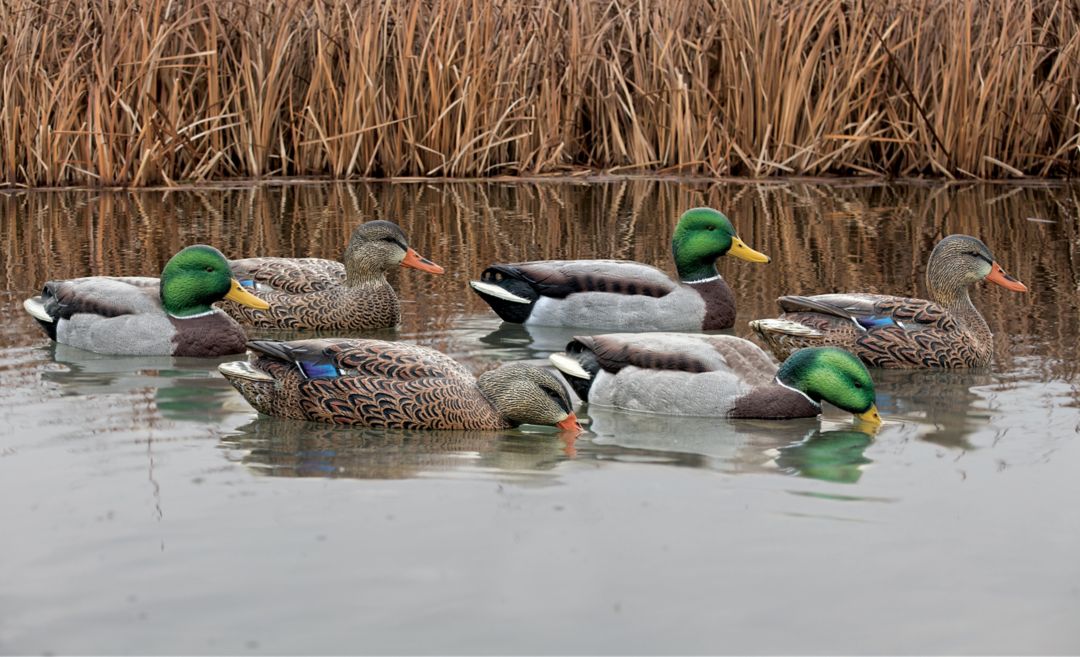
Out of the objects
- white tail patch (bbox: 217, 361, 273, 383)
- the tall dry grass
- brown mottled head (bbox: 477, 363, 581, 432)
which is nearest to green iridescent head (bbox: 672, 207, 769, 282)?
brown mottled head (bbox: 477, 363, 581, 432)

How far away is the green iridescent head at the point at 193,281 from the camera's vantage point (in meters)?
8.80

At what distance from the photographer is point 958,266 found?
8.88 m

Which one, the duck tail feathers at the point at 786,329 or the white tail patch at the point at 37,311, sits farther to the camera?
the white tail patch at the point at 37,311

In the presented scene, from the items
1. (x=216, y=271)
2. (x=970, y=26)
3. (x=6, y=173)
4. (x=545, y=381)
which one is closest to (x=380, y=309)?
(x=216, y=271)

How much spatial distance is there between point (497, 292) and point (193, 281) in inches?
69.2

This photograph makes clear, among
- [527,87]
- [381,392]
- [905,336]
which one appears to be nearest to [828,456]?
[381,392]

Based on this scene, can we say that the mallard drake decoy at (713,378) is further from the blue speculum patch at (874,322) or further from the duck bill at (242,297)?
the duck bill at (242,297)

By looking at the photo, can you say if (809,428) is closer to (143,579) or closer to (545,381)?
(545,381)

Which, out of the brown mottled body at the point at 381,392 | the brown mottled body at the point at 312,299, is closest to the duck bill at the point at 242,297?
the brown mottled body at the point at 312,299

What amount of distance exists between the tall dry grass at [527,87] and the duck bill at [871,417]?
26.8 ft

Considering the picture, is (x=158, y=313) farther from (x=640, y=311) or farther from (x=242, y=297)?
(x=640, y=311)

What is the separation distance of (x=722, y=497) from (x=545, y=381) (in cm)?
121

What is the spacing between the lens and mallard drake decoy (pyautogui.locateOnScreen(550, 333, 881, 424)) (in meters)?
7.11

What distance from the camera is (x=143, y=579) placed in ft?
15.9
